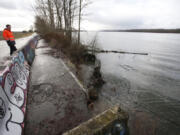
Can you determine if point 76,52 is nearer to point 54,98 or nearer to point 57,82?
point 57,82

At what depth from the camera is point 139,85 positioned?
747 centimetres

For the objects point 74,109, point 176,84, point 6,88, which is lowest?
point 176,84

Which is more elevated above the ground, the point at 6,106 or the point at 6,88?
the point at 6,88

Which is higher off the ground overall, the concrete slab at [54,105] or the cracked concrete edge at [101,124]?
the cracked concrete edge at [101,124]

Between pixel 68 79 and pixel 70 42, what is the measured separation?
24.5ft

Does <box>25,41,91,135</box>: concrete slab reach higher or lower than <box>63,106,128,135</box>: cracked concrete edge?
lower

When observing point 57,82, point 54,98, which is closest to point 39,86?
point 57,82

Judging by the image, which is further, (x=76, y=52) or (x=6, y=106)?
(x=76, y=52)

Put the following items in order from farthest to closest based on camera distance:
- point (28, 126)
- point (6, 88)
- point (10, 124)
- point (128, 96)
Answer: point (128, 96), point (28, 126), point (6, 88), point (10, 124)

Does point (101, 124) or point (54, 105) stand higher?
point (101, 124)

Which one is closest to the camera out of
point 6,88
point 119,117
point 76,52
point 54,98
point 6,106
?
point 119,117

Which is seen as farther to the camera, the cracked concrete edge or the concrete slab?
the concrete slab

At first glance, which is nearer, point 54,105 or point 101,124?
point 101,124

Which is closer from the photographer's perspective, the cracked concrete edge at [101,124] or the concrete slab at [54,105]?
the cracked concrete edge at [101,124]
